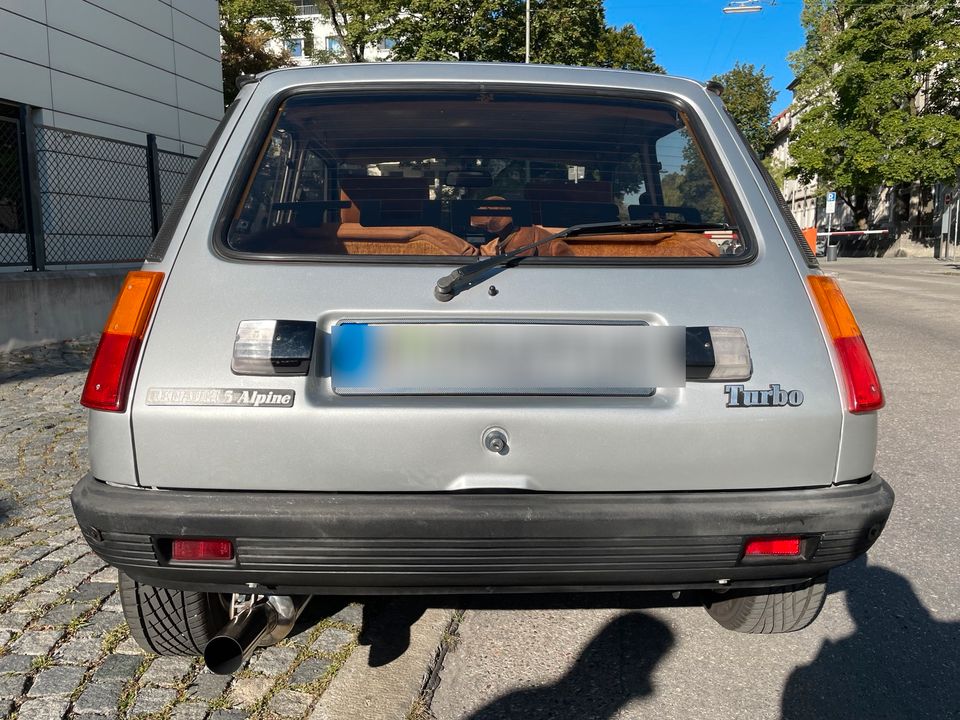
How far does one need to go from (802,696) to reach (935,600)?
3.32 feet

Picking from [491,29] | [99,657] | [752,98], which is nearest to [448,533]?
[99,657]

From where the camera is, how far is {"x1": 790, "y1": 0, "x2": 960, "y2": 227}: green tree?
3728 cm

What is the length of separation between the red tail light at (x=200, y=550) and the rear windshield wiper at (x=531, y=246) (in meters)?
0.79

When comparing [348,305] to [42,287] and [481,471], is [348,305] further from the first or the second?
[42,287]

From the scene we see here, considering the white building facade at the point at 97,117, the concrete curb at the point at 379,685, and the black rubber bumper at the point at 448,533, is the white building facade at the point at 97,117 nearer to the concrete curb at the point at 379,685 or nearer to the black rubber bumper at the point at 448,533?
the concrete curb at the point at 379,685

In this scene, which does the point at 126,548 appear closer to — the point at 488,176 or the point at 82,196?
the point at 488,176

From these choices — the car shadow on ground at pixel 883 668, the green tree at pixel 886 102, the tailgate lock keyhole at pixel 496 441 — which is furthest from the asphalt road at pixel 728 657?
the green tree at pixel 886 102

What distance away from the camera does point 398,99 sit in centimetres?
248

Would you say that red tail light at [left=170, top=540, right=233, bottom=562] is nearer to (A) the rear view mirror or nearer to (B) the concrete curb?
(B) the concrete curb

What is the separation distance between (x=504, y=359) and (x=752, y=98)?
7262 centimetres

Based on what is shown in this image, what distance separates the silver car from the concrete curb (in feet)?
1.23

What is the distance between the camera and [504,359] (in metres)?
2.10

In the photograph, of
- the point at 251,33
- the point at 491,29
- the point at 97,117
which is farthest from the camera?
the point at 491,29

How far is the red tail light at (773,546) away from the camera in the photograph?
82.4 inches
